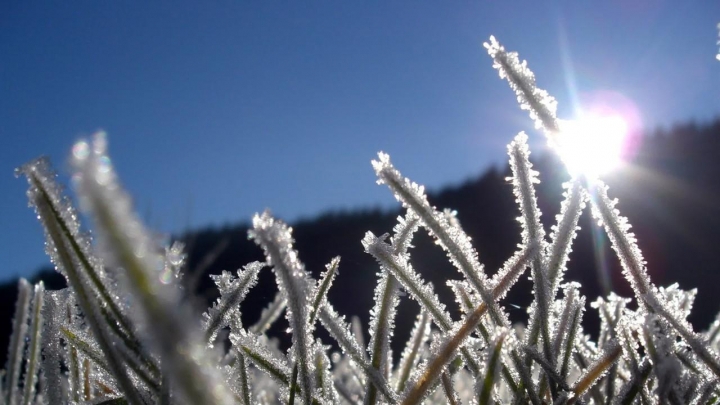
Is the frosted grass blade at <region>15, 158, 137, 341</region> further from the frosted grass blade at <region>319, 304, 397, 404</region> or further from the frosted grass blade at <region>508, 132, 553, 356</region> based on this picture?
the frosted grass blade at <region>508, 132, 553, 356</region>

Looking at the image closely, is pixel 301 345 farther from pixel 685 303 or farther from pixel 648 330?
pixel 685 303

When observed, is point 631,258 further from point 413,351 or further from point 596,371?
point 413,351

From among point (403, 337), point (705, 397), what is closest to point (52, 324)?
point (705, 397)

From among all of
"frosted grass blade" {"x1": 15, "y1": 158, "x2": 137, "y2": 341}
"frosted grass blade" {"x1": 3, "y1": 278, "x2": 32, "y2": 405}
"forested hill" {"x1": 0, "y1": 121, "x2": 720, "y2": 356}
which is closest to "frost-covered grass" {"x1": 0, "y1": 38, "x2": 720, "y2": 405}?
"frosted grass blade" {"x1": 15, "y1": 158, "x2": 137, "y2": 341}

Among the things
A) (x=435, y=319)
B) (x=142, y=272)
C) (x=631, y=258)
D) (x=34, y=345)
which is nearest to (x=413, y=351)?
(x=435, y=319)

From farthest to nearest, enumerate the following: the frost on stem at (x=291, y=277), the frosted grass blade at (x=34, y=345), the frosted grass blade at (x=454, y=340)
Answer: the frosted grass blade at (x=34, y=345)
the frosted grass blade at (x=454, y=340)
the frost on stem at (x=291, y=277)

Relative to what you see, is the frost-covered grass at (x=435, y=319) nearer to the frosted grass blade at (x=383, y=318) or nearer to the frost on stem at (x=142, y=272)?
the frosted grass blade at (x=383, y=318)

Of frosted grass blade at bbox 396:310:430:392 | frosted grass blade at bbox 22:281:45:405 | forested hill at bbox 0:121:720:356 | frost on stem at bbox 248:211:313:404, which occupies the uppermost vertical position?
forested hill at bbox 0:121:720:356

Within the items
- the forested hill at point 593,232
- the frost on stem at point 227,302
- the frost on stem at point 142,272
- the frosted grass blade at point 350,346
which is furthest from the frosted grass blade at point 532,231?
the forested hill at point 593,232

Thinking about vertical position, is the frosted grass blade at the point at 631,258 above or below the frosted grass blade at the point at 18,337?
below
